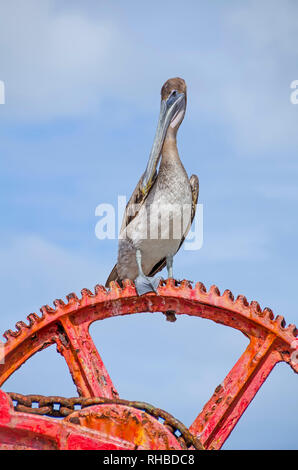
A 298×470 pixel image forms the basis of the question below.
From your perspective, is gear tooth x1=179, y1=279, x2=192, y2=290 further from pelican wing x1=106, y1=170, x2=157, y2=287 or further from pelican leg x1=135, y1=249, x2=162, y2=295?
pelican wing x1=106, y1=170, x2=157, y2=287

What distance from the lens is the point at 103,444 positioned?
6.23 metres

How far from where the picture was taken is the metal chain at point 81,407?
6.57 meters

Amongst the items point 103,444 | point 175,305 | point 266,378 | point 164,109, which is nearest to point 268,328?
point 266,378

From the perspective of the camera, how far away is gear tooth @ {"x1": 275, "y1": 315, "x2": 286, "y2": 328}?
8.53 metres

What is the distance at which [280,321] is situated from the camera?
8.53 meters

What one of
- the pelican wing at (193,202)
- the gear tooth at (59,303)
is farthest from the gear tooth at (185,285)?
the pelican wing at (193,202)

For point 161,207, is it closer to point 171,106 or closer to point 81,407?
point 171,106

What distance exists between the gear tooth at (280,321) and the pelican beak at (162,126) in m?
2.98

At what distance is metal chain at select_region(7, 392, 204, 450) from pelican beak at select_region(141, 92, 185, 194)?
14.8 feet

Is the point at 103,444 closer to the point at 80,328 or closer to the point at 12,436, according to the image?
the point at 12,436

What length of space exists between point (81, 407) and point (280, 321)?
2.77 metres

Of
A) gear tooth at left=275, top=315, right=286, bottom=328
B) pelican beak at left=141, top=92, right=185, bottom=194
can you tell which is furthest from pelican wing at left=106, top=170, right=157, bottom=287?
gear tooth at left=275, top=315, right=286, bottom=328

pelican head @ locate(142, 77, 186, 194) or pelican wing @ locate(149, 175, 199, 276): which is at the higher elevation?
pelican head @ locate(142, 77, 186, 194)
